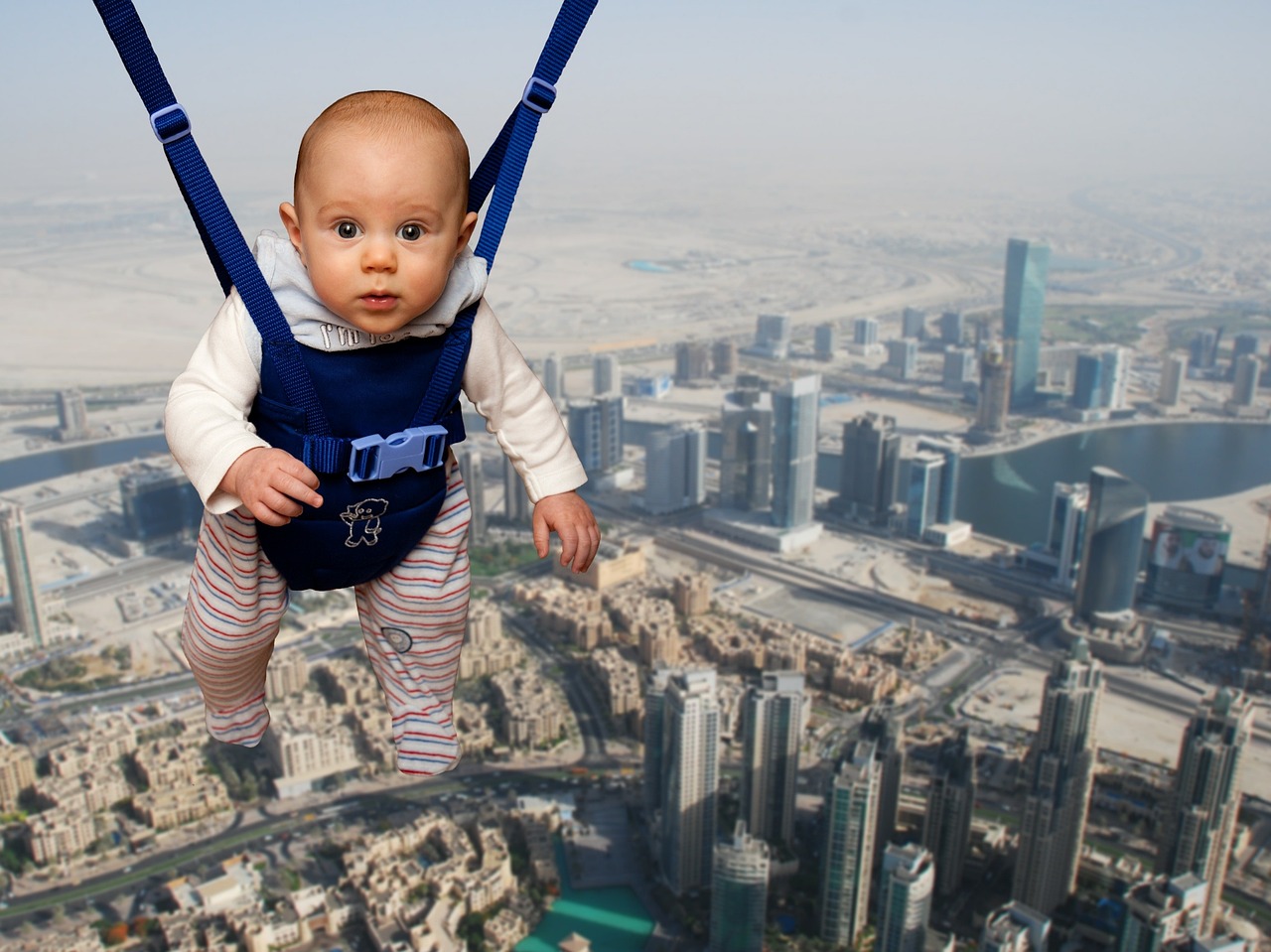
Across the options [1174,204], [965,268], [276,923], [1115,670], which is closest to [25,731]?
[276,923]

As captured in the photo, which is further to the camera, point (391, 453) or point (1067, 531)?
point (1067, 531)

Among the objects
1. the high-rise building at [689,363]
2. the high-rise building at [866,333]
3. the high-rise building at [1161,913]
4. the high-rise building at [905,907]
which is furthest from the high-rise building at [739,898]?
the high-rise building at [866,333]

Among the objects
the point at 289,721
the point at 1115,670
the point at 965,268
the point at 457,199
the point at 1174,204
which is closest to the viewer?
the point at 457,199

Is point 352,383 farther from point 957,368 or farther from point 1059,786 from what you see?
point 957,368

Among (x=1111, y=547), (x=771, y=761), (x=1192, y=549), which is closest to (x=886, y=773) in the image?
(x=771, y=761)

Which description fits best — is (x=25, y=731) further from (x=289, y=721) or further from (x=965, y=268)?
(x=965, y=268)

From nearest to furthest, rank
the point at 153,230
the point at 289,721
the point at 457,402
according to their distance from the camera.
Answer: the point at 457,402, the point at 289,721, the point at 153,230

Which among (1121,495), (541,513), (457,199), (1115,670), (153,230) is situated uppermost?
(457,199)
